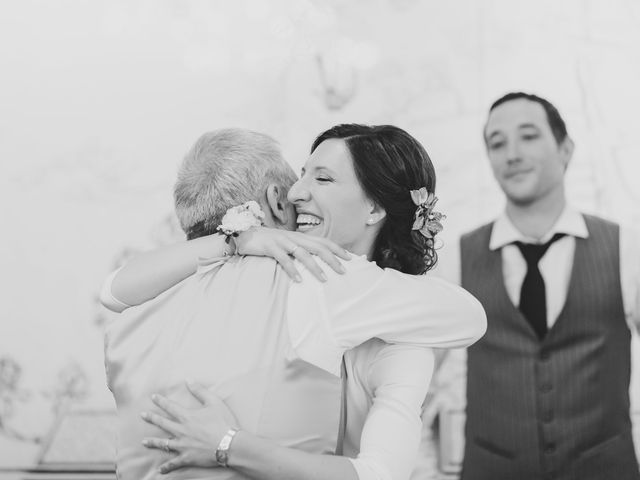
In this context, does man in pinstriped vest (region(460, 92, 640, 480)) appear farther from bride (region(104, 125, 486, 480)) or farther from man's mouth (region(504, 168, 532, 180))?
bride (region(104, 125, 486, 480))

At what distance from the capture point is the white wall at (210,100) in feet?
9.55

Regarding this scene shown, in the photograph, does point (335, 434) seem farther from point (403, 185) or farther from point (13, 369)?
point (13, 369)

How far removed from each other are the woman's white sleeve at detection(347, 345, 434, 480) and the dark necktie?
1.05m

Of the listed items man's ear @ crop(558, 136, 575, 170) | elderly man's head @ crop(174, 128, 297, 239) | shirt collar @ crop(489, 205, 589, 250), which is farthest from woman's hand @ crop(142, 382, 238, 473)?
man's ear @ crop(558, 136, 575, 170)

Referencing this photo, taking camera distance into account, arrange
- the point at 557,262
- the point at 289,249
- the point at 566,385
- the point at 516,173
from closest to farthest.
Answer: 1. the point at 289,249
2. the point at 566,385
3. the point at 557,262
4. the point at 516,173

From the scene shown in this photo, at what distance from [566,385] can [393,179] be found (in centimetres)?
102

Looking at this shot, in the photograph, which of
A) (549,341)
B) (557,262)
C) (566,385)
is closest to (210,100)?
(557,262)

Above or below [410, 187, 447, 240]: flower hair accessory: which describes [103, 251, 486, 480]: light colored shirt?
below

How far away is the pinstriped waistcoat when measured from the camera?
1.99m

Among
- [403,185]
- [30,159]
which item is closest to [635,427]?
[403,185]

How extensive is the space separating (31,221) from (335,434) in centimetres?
237

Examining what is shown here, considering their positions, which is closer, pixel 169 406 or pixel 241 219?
pixel 169 406

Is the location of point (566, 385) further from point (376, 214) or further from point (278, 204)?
point (278, 204)

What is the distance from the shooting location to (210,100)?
10.0 feet
